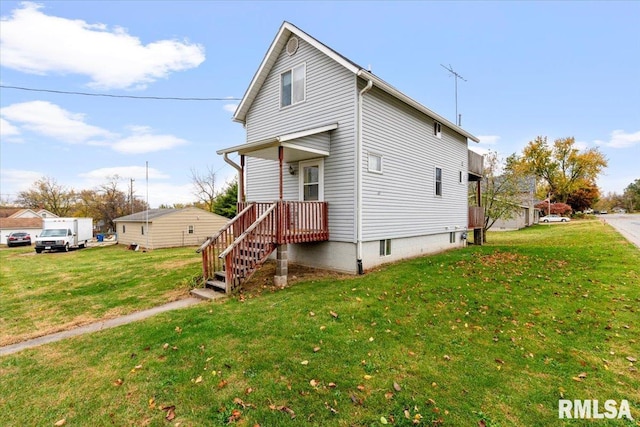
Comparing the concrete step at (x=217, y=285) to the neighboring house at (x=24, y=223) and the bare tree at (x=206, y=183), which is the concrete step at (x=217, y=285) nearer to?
the bare tree at (x=206, y=183)

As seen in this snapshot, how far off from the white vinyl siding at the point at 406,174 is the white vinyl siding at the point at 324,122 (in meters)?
0.50

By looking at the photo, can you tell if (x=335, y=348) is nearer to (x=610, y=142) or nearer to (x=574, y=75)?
(x=574, y=75)

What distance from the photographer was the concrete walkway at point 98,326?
505 centimetres

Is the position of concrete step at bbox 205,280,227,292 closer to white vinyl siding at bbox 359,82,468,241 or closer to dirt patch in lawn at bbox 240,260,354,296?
dirt patch in lawn at bbox 240,260,354,296

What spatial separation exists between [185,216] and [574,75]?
1216 inches

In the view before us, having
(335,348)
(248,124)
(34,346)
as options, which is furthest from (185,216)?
(335,348)

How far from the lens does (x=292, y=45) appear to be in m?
10.5

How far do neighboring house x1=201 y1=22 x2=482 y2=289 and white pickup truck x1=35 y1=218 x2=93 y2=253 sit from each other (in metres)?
22.6

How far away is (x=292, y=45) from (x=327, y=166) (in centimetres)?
464

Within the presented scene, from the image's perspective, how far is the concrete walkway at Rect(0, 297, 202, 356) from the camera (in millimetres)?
5051

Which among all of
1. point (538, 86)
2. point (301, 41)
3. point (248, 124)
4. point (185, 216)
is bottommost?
point (185, 216)

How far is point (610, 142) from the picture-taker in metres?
50.7

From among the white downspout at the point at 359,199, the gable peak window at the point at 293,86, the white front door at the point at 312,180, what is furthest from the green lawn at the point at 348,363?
the gable peak window at the point at 293,86

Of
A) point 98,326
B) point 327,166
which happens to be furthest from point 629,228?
point 98,326
